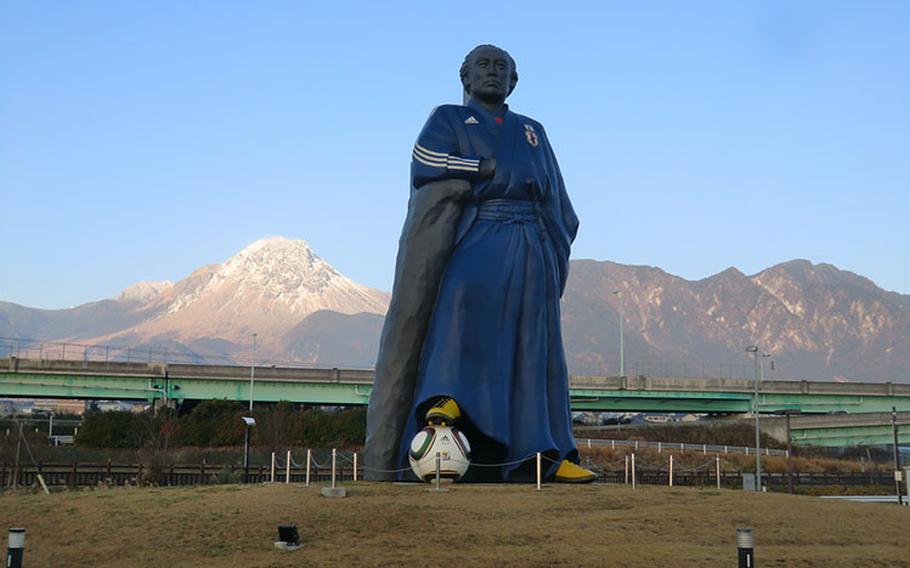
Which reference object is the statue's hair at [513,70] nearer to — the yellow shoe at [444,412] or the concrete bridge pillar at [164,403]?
the yellow shoe at [444,412]

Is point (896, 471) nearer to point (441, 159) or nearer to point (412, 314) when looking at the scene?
point (412, 314)

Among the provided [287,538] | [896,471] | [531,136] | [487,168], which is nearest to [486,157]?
[487,168]

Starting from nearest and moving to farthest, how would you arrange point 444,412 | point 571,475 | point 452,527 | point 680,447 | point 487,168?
point 452,527, point 444,412, point 571,475, point 487,168, point 680,447

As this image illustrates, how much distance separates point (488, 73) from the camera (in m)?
23.7

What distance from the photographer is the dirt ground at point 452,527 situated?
578 inches

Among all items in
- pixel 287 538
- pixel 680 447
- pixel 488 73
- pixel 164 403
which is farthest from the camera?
pixel 164 403

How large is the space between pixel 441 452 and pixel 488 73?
29.2 feet

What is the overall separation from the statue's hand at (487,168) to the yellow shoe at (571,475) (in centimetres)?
654

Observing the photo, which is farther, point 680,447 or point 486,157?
point 680,447

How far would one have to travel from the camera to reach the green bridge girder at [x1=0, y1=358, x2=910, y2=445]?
65.0m

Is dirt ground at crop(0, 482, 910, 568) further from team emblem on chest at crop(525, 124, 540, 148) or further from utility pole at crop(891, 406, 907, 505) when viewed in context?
utility pole at crop(891, 406, 907, 505)

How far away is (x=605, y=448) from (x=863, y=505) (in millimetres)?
43191

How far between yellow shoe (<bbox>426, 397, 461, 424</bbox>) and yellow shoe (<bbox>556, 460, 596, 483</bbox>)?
262 centimetres

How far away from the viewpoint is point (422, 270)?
888 inches
